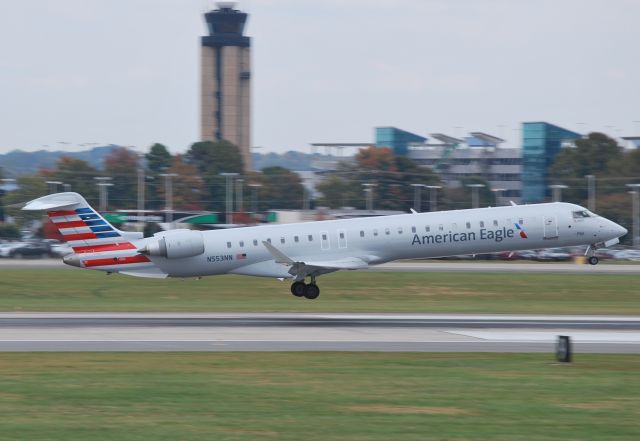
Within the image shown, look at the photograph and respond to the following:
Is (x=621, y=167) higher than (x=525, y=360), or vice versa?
(x=621, y=167)

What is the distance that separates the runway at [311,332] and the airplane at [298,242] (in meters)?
3.04

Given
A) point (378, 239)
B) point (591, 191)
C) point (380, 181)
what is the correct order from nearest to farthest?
point (378, 239) < point (591, 191) < point (380, 181)

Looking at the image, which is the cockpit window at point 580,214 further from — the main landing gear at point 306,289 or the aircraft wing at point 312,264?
the main landing gear at point 306,289

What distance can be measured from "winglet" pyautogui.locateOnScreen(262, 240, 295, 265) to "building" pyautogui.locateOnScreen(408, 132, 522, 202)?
11749cm

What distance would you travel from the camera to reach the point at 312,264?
124 feet

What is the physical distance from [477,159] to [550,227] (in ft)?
403

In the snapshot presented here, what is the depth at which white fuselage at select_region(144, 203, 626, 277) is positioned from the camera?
38.9 meters

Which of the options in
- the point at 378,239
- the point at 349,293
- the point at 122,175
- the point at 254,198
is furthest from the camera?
the point at 122,175

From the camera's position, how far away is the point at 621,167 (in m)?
124

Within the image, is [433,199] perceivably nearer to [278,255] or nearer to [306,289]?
[306,289]

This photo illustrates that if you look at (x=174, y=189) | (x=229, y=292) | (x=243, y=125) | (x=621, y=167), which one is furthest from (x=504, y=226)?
(x=243, y=125)

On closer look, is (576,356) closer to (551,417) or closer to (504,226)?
(551,417)

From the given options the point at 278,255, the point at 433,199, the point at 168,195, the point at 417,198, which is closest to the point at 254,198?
the point at 168,195

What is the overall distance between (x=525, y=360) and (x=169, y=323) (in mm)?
13380
